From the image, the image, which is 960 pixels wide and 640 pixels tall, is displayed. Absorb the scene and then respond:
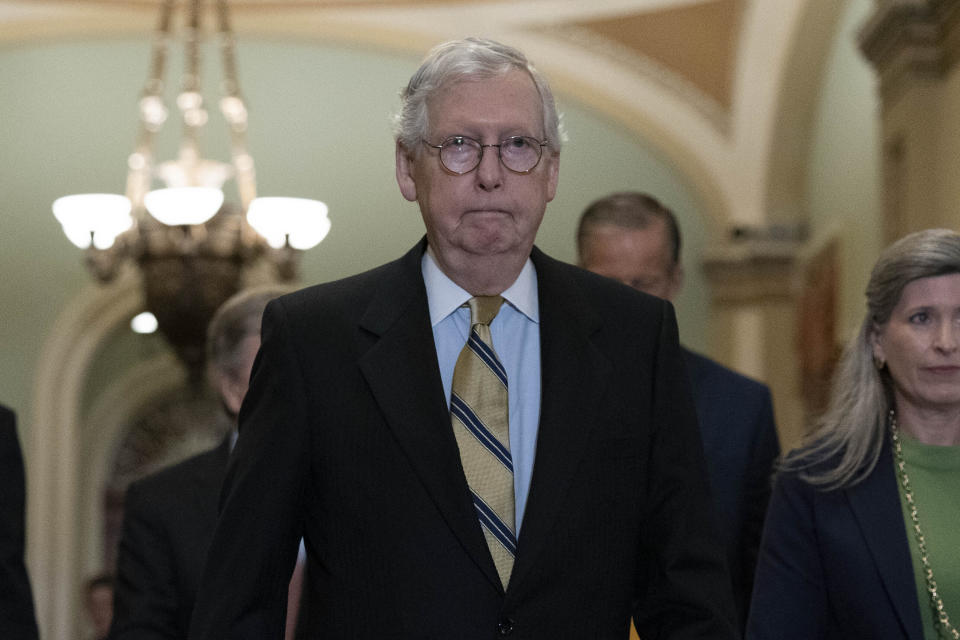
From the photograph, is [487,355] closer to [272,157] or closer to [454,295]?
[454,295]

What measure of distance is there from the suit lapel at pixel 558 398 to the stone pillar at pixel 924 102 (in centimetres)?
442

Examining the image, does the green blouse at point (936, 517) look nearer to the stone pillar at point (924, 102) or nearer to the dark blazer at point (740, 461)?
the dark blazer at point (740, 461)

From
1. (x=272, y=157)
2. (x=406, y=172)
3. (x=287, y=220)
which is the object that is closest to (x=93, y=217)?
(x=287, y=220)

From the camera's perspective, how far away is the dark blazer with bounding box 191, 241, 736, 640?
2258mm

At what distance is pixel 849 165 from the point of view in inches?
399

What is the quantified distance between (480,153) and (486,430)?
413 mm

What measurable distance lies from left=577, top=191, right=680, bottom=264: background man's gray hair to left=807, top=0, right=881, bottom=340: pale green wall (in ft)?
16.0

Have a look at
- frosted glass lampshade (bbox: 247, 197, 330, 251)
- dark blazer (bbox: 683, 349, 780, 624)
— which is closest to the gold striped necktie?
dark blazer (bbox: 683, 349, 780, 624)

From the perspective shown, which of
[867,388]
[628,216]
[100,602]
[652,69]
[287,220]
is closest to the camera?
[867,388]

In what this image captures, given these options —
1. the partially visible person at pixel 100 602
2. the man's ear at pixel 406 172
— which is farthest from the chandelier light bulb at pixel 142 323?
the man's ear at pixel 406 172

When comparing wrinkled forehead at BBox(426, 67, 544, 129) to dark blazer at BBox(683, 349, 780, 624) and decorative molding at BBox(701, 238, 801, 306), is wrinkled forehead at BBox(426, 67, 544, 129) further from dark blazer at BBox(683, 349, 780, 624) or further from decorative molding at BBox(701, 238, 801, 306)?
decorative molding at BBox(701, 238, 801, 306)

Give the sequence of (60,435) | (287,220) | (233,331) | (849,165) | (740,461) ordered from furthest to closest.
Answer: (60,435) → (849,165) → (287,220) → (740,461) → (233,331)

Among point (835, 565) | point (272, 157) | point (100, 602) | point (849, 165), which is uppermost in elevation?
point (272, 157)

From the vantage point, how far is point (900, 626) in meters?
3.17
